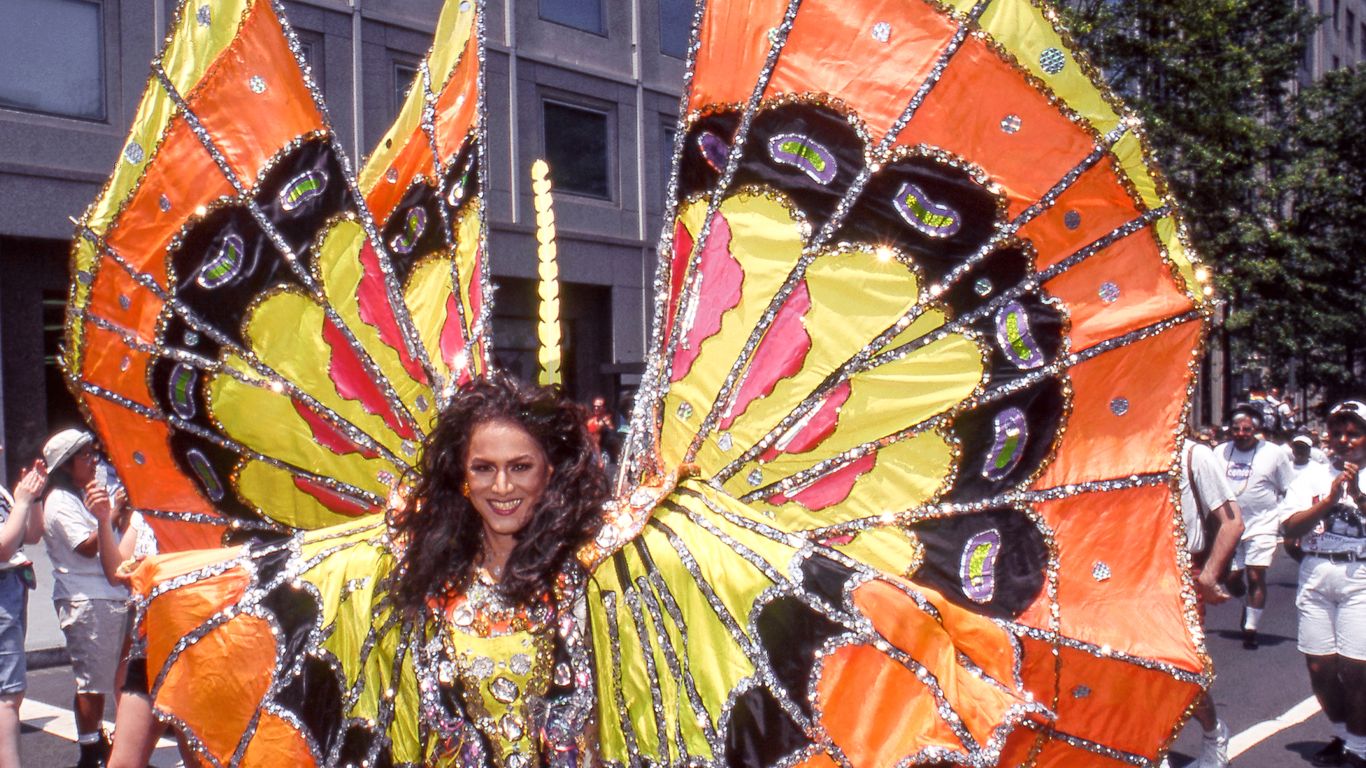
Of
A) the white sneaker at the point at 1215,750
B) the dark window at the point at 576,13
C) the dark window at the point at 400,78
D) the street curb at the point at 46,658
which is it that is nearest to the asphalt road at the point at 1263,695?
the white sneaker at the point at 1215,750

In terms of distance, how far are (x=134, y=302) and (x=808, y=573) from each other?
1894mm

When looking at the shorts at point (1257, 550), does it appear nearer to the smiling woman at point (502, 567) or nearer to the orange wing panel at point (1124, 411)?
the orange wing panel at point (1124, 411)

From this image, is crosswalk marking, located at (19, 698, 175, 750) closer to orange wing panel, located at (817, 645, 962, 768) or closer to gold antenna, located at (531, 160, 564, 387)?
gold antenna, located at (531, 160, 564, 387)

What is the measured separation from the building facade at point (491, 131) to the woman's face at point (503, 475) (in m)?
7.28

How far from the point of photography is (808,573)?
242 centimetres

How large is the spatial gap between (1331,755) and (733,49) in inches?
188

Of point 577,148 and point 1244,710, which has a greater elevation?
point 577,148

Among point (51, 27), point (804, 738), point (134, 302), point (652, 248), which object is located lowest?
point (804, 738)

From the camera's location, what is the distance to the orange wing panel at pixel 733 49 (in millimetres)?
2951

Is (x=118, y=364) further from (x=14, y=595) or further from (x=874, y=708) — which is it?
(x=14, y=595)

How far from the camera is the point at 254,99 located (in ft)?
10.3

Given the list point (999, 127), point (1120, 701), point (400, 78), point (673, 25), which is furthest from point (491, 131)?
point (1120, 701)

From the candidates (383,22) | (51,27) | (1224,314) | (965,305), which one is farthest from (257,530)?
(1224,314)

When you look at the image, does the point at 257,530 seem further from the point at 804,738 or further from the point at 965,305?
the point at 965,305
